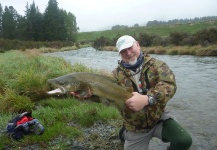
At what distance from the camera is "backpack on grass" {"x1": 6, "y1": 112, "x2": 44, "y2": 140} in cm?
543

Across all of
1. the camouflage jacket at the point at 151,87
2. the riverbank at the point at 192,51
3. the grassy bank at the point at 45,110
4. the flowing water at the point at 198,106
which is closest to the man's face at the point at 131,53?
the camouflage jacket at the point at 151,87

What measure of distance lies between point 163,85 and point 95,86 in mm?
933

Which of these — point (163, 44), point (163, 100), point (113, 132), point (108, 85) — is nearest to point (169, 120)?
point (163, 100)

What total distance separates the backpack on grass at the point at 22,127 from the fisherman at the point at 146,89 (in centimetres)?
227

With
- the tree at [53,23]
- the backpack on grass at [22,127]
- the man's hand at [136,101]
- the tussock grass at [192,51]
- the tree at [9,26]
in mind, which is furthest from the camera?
the tree at [53,23]

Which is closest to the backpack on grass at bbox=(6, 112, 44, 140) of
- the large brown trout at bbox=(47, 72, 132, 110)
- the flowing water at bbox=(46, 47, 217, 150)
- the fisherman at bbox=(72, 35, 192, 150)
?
the large brown trout at bbox=(47, 72, 132, 110)

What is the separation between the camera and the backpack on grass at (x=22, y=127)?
543 cm

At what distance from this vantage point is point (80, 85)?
374 centimetres

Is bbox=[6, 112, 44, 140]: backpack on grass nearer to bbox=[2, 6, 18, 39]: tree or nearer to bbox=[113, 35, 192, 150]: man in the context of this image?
bbox=[113, 35, 192, 150]: man

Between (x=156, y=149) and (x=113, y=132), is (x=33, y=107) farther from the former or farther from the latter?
(x=156, y=149)

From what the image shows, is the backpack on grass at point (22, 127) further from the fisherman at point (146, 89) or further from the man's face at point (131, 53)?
the man's face at point (131, 53)

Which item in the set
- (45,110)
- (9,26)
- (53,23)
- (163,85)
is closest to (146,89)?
(163,85)

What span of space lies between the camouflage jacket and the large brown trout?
161mm

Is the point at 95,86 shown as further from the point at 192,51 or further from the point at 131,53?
the point at 192,51
